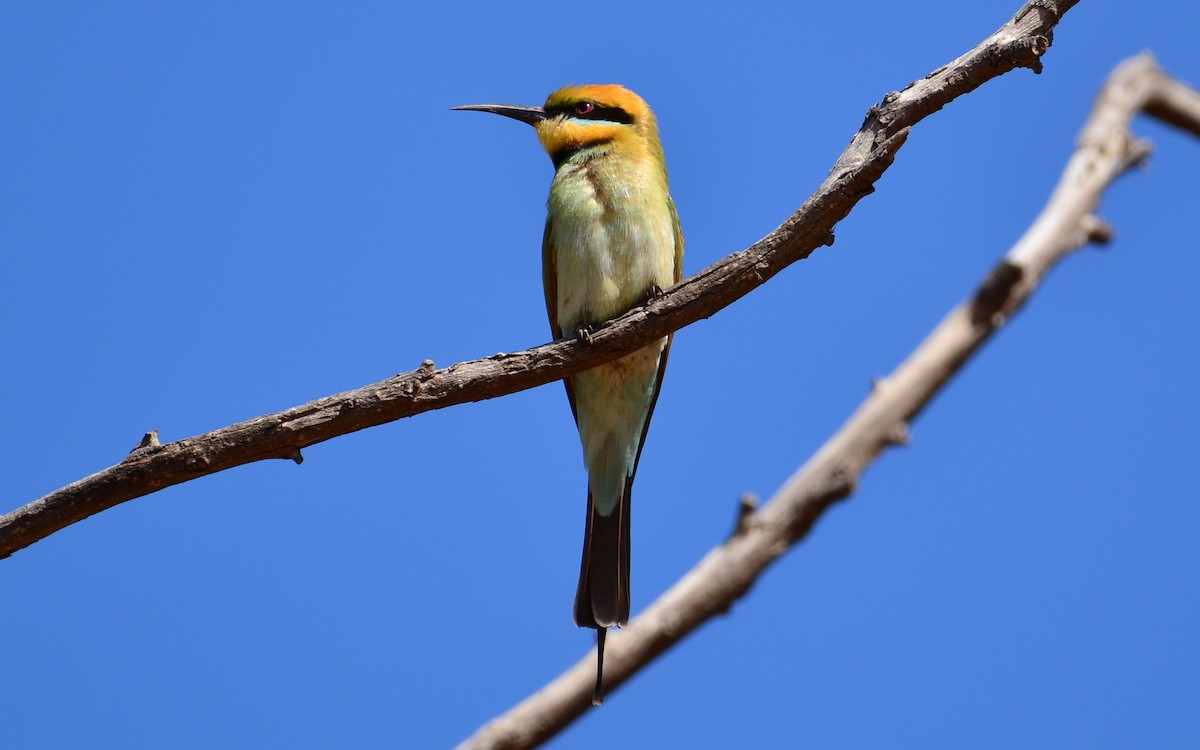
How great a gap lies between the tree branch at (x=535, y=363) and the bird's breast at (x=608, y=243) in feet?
1.63

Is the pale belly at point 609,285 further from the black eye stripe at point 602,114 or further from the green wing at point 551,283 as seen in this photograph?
the black eye stripe at point 602,114

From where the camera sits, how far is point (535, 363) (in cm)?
250

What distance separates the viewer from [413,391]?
7.61 ft

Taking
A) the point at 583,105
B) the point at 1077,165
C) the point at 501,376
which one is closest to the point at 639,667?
the point at 501,376

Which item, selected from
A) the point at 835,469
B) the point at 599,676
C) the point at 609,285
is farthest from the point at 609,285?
the point at 599,676

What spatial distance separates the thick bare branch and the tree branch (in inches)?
26.2

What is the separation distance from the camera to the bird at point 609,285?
3.01 metres

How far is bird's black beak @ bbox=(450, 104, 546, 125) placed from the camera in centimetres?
368

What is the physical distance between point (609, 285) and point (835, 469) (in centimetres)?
75

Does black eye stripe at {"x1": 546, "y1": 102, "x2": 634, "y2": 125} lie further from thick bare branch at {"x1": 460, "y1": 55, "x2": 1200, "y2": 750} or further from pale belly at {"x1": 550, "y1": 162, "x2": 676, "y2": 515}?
thick bare branch at {"x1": 460, "y1": 55, "x2": 1200, "y2": 750}

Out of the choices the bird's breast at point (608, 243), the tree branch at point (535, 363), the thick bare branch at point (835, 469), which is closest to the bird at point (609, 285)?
the bird's breast at point (608, 243)

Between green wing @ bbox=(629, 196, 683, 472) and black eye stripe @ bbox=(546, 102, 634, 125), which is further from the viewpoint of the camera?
black eye stripe @ bbox=(546, 102, 634, 125)

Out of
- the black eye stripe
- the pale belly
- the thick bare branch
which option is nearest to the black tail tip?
the thick bare branch

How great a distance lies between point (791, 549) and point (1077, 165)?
5.66 ft
